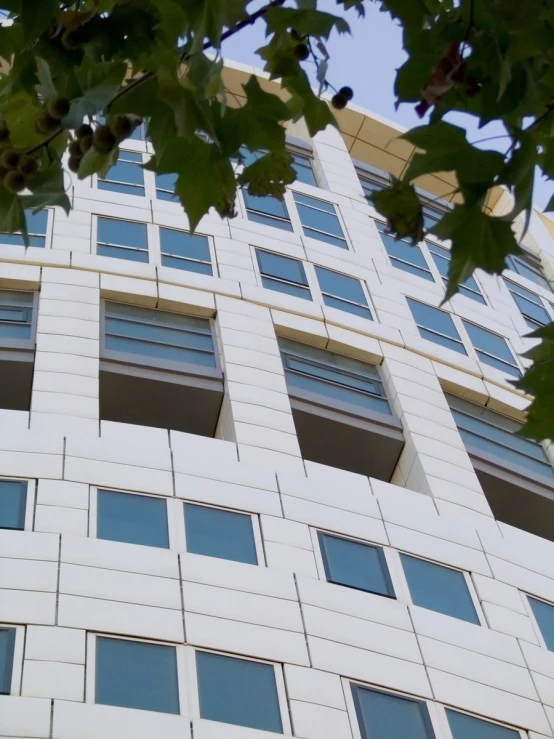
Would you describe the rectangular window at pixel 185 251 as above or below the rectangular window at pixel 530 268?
above

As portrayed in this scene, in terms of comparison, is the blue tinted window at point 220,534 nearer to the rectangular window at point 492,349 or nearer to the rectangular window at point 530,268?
the rectangular window at point 492,349

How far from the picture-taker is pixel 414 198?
15.3 feet

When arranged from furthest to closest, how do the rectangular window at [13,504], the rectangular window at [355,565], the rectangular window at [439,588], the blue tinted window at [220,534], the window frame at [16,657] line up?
the rectangular window at [439,588]
the rectangular window at [355,565]
the blue tinted window at [220,534]
the rectangular window at [13,504]
the window frame at [16,657]

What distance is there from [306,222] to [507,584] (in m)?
9.87

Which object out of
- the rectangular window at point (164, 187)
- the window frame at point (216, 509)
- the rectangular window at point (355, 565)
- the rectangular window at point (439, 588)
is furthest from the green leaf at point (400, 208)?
the rectangular window at point (164, 187)

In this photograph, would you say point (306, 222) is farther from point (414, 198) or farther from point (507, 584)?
point (414, 198)

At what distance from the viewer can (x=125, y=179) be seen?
68.9ft

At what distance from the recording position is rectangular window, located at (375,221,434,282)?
2272 cm

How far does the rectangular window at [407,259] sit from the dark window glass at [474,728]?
11654 mm

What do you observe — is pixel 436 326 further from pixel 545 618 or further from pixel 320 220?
pixel 545 618

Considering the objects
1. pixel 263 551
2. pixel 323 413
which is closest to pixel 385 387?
pixel 323 413

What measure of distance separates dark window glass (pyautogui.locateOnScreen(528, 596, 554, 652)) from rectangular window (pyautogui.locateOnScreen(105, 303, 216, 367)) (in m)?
5.85

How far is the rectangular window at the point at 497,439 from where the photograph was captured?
18750 mm

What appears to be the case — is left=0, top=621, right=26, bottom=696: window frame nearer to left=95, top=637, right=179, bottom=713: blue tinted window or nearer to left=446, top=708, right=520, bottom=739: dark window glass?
left=95, top=637, right=179, bottom=713: blue tinted window
